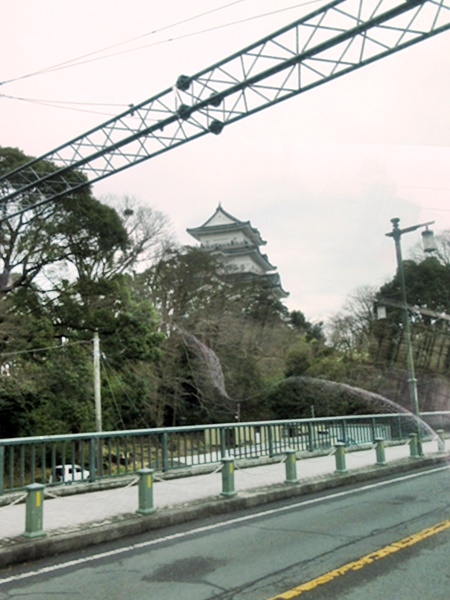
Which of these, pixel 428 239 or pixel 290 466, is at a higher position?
pixel 428 239

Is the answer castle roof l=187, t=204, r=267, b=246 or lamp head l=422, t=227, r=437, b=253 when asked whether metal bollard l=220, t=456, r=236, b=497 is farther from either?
castle roof l=187, t=204, r=267, b=246

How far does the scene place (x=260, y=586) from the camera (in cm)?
476

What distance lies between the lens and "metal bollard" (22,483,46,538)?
6395 millimetres

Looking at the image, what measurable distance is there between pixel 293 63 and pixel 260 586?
11.1 meters

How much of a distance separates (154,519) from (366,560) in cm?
331

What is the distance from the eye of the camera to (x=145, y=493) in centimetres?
775

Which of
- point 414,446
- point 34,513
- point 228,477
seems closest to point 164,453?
point 228,477

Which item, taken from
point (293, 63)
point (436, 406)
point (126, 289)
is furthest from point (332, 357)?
point (293, 63)

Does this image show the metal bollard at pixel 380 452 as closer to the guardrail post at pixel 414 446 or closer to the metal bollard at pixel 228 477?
the guardrail post at pixel 414 446

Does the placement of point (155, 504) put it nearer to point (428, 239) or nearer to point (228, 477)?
point (228, 477)

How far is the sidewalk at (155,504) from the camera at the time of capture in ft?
21.3

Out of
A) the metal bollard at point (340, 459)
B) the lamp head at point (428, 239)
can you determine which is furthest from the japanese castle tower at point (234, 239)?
the metal bollard at point (340, 459)

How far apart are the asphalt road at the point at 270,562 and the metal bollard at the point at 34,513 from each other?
1.65ft

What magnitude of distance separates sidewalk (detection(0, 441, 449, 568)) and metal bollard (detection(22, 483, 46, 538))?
98 millimetres
